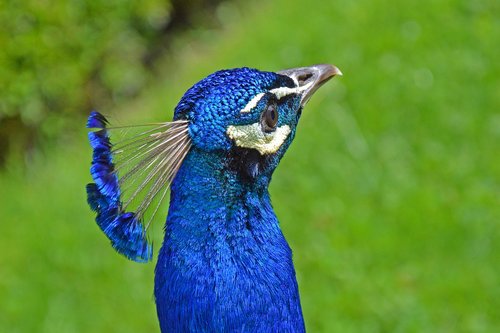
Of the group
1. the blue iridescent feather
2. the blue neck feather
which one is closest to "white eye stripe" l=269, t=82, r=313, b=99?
the blue neck feather

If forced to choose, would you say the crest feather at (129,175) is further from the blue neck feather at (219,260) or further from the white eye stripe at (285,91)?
the white eye stripe at (285,91)

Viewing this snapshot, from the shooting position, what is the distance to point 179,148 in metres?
1.27

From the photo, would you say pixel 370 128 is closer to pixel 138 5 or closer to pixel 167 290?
pixel 138 5

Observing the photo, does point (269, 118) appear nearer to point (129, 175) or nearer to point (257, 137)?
point (257, 137)

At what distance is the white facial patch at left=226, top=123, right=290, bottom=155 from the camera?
129 cm

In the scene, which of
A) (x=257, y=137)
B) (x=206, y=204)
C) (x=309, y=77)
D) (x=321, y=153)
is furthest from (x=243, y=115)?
(x=321, y=153)

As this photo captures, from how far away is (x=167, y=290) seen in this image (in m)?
1.28

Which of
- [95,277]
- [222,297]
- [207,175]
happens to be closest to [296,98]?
[207,175]

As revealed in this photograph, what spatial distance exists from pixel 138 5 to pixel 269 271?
2.57 m

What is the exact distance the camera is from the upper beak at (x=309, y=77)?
4.81 feet

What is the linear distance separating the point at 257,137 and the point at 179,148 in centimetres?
13

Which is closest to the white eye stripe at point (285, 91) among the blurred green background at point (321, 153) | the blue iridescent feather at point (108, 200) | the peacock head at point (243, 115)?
the peacock head at point (243, 115)

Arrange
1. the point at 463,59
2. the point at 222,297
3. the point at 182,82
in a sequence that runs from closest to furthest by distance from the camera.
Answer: the point at 222,297
the point at 463,59
the point at 182,82

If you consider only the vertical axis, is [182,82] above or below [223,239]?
above
